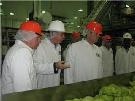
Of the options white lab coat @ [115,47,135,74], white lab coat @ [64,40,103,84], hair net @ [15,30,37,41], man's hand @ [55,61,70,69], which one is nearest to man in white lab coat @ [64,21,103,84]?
white lab coat @ [64,40,103,84]

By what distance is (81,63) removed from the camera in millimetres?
3469

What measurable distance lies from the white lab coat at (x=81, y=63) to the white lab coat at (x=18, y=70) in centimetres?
102

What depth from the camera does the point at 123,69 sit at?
6160mm

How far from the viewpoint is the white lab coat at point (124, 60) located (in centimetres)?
616

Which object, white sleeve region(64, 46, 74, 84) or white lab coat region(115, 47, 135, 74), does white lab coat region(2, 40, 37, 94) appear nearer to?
white sleeve region(64, 46, 74, 84)

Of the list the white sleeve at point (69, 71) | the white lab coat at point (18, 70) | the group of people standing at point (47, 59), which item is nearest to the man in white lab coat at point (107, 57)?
the group of people standing at point (47, 59)

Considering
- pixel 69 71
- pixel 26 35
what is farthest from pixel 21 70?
pixel 69 71

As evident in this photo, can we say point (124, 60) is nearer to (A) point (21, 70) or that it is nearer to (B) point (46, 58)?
(B) point (46, 58)

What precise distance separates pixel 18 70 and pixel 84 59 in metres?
1.33

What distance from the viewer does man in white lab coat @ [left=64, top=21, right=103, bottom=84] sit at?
343cm

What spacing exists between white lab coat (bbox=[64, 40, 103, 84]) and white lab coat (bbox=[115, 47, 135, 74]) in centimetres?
272

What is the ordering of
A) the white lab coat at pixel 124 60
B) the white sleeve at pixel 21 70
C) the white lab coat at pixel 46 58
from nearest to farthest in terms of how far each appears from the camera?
the white sleeve at pixel 21 70 < the white lab coat at pixel 46 58 < the white lab coat at pixel 124 60

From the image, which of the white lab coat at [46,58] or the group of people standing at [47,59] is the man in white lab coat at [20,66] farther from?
the white lab coat at [46,58]

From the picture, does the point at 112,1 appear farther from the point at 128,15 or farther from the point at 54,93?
the point at 54,93
